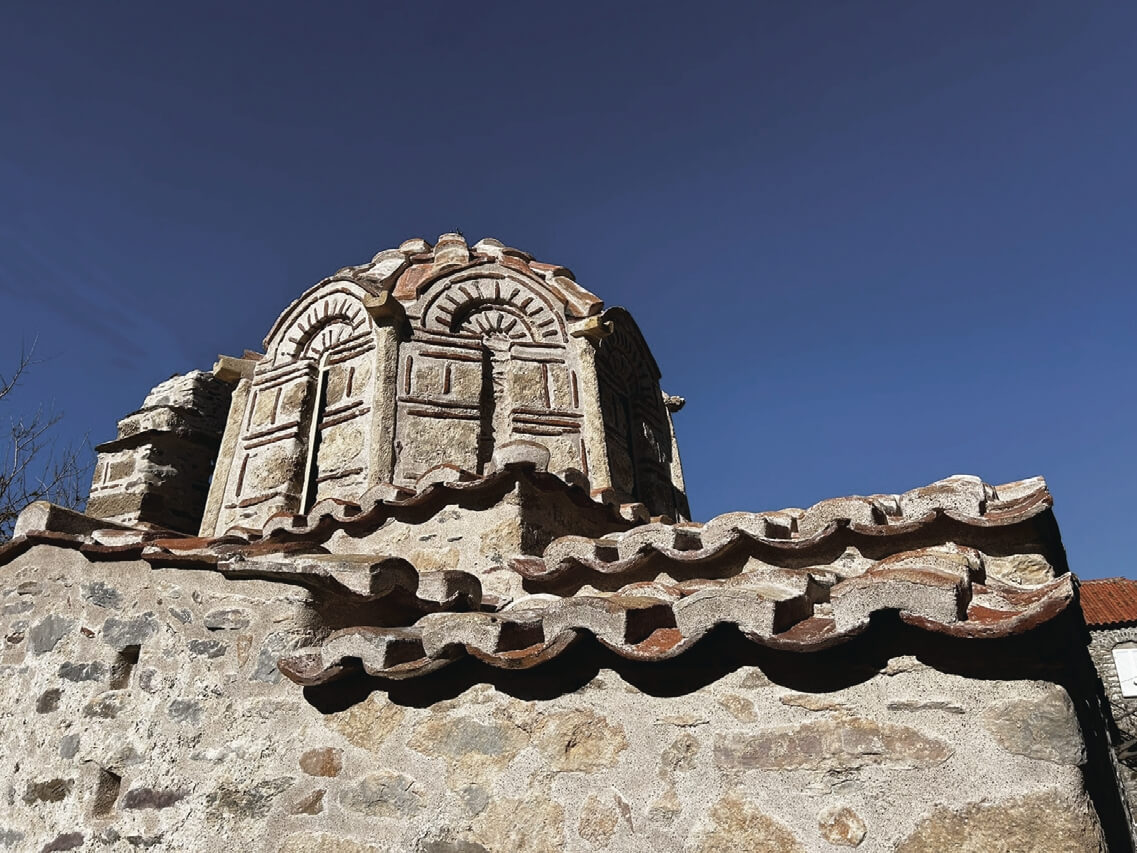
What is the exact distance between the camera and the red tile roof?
1738 centimetres

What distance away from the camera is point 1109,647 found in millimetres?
17469

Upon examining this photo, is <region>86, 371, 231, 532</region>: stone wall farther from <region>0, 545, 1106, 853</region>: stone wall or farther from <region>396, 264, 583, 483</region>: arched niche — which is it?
<region>0, 545, 1106, 853</region>: stone wall

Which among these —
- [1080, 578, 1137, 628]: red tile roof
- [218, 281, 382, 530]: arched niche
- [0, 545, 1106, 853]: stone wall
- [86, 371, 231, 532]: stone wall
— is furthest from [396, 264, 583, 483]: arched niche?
[1080, 578, 1137, 628]: red tile roof

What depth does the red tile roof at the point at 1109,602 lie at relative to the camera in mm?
17375

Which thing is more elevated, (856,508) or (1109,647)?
(1109,647)

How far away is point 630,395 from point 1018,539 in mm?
4876

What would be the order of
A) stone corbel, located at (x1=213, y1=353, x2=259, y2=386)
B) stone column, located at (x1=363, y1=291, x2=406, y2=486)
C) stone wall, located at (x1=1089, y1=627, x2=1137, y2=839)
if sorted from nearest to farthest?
stone column, located at (x1=363, y1=291, x2=406, y2=486), stone corbel, located at (x1=213, y1=353, x2=259, y2=386), stone wall, located at (x1=1089, y1=627, x2=1137, y2=839)

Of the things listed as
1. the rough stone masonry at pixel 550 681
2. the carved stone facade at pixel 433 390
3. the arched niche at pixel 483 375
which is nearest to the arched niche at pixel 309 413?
the carved stone facade at pixel 433 390

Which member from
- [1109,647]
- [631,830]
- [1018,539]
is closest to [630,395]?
[1018,539]

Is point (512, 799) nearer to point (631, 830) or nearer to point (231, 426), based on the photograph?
point (631, 830)

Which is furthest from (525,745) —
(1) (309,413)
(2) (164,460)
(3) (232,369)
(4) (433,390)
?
(2) (164,460)

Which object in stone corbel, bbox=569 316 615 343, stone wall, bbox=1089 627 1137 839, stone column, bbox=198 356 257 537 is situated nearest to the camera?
stone column, bbox=198 356 257 537

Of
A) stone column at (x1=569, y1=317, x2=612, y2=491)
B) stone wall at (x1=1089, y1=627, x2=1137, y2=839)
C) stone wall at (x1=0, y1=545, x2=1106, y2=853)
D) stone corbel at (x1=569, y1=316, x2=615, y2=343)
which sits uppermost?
stone corbel at (x1=569, y1=316, x2=615, y2=343)

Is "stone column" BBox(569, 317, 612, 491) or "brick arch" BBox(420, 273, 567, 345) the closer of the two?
"stone column" BBox(569, 317, 612, 491)
